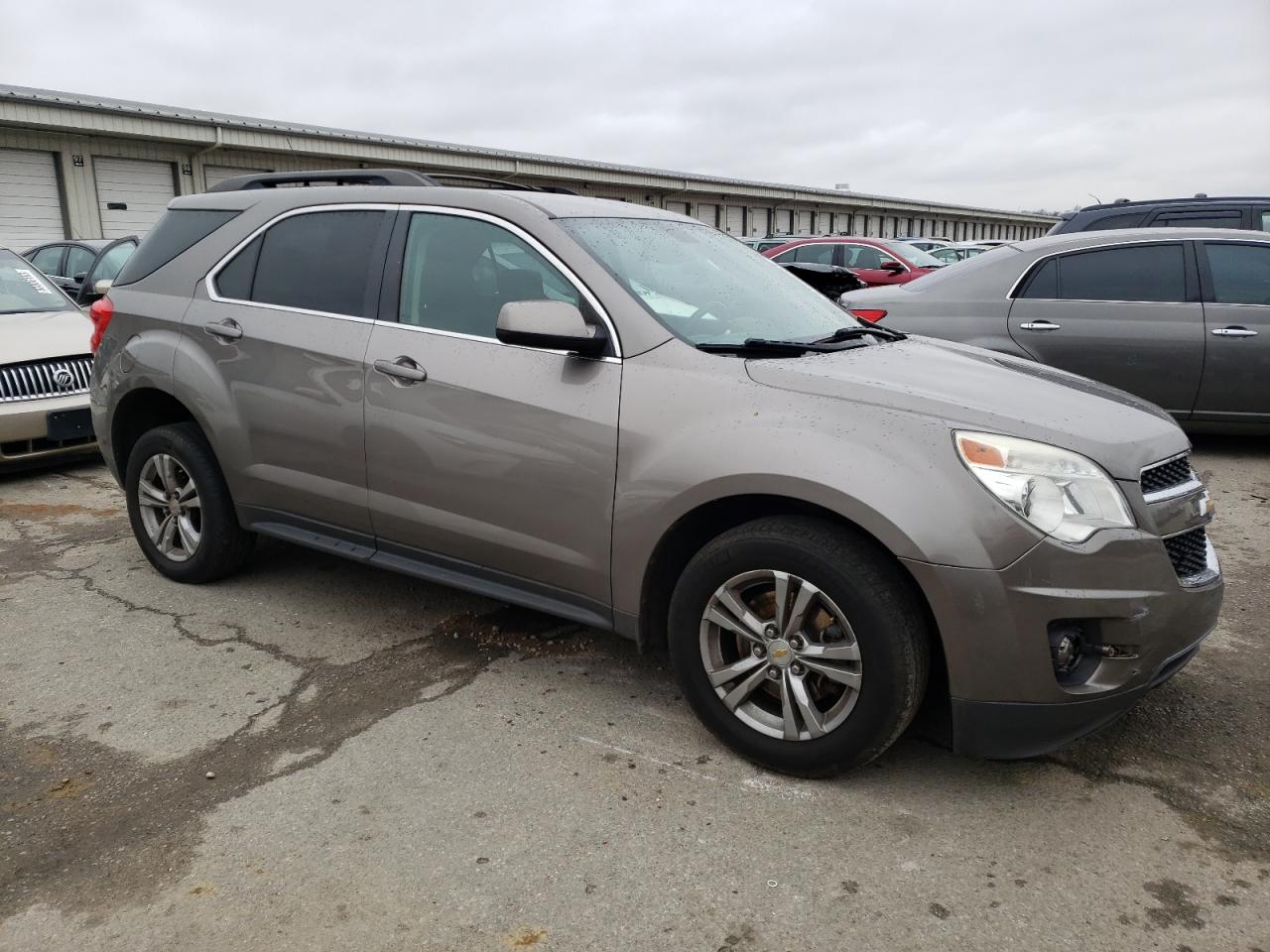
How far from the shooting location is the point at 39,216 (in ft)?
60.6

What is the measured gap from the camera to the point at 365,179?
13.5 feet

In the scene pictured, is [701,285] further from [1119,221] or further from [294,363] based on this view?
[1119,221]

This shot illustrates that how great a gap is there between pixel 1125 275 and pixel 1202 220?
2.48m

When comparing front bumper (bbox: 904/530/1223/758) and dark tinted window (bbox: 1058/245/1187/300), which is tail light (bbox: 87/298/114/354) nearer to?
front bumper (bbox: 904/530/1223/758)

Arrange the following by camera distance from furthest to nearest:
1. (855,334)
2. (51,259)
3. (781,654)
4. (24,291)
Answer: (51,259), (24,291), (855,334), (781,654)

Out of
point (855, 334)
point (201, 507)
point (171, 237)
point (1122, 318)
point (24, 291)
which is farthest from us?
point (24, 291)

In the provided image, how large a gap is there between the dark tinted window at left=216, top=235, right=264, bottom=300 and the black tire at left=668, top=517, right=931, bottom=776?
239 centimetres

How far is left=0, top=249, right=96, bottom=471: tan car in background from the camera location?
6.41 meters

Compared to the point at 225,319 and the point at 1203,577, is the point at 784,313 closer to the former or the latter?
the point at 1203,577

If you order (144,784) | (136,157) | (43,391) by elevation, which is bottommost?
(144,784)

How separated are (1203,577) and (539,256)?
228 centimetres

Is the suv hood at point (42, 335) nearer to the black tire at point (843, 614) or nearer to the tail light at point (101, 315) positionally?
the tail light at point (101, 315)

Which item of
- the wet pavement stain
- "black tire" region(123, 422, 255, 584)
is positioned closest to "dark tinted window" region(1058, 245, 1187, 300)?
the wet pavement stain

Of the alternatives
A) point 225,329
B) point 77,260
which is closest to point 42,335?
point 225,329
